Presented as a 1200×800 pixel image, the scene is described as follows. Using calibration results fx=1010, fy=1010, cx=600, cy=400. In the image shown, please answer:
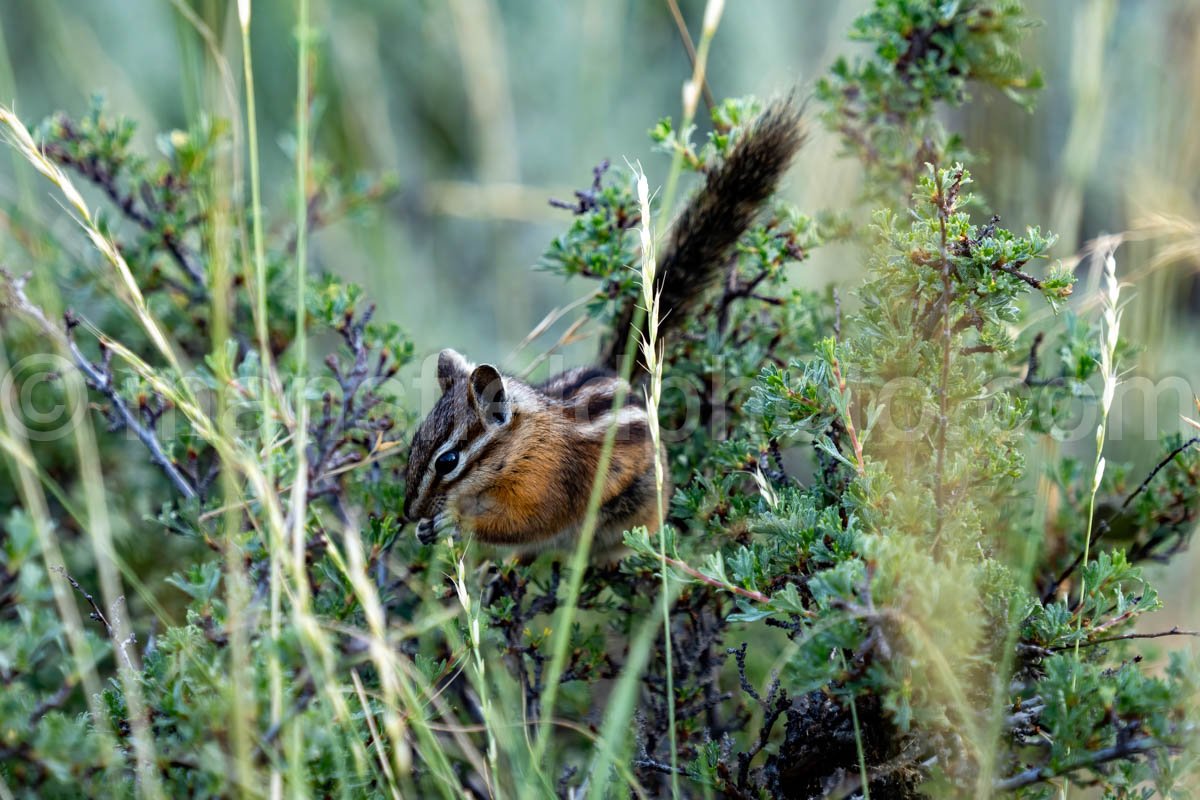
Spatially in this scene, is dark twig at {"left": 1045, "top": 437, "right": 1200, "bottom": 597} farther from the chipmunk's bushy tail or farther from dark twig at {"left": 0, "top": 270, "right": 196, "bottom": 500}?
dark twig at {"left": 0, "top": 270, "right": 196, "bottom": 500}

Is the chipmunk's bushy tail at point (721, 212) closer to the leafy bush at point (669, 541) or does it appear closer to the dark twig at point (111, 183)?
the leafy bush at point (669, 541)

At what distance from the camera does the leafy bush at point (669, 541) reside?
72.8 inches

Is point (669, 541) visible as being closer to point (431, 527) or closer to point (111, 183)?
point (431, 527)

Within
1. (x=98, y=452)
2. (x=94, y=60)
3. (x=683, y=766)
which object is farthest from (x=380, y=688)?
(x=94, y=60)

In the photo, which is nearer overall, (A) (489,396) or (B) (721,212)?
(B) (721,212)

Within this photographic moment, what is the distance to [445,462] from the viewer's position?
2879 millimetres

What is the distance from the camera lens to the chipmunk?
9.27 ft

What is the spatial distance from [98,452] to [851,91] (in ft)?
9.63

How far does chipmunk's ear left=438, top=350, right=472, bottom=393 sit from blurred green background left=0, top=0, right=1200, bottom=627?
857 mm

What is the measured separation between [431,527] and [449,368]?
0.69m


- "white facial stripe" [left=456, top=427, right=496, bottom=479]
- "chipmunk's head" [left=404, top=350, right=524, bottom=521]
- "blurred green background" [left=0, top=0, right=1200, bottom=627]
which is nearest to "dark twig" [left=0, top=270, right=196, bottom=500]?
"chipmunk's head" [left=404, top=350, right=524, bottom=521]

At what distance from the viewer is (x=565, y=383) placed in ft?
11.0

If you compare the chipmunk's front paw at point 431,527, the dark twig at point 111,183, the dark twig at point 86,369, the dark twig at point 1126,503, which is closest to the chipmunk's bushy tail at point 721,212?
the chipmunk's front paw at point 431,527

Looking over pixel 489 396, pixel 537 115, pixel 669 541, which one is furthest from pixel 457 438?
pixel 537 115
